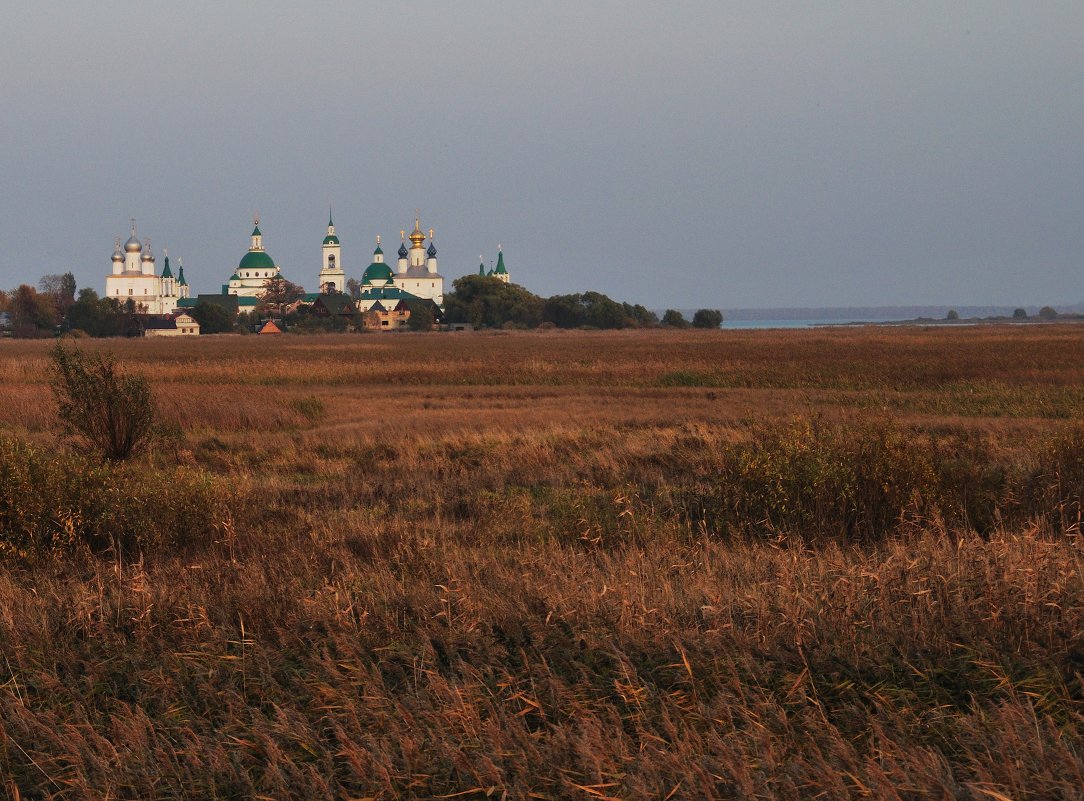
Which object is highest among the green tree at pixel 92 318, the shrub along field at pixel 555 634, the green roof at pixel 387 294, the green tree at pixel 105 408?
the green roof at pixel 387 294

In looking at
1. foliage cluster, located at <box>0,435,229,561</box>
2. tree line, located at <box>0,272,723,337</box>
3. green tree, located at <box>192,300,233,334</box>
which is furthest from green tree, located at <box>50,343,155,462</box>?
green tree, located at <box>192,300,233,334</box>

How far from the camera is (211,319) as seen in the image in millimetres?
150500

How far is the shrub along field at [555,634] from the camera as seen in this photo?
4.59 metres

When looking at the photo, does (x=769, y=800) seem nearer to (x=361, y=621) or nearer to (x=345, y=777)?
(x=345, y=777)

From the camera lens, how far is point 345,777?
4.65 meters

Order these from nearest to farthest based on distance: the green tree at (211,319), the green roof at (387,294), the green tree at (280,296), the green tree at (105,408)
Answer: the green tree at (105,408)
the green tree at (211,319)
the green tree at (280,296)
the green roof at (387,294)

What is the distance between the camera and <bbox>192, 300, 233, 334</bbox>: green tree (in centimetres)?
15000

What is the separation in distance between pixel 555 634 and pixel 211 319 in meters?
152

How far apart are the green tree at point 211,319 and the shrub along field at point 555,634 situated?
144 m

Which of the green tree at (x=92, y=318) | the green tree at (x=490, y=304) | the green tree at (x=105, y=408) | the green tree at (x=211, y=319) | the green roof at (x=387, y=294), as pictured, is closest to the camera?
the green tree at (x=105, y=408)

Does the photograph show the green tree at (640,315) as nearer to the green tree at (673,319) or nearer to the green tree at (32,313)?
the green tree at (673,319)

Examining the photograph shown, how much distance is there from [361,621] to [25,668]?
186 cm

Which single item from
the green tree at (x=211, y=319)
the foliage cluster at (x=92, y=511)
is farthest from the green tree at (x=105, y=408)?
the green tree at (x=211, y=319)

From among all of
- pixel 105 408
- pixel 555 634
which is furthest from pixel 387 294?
pixel 555 634
